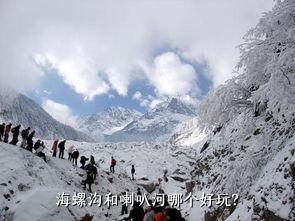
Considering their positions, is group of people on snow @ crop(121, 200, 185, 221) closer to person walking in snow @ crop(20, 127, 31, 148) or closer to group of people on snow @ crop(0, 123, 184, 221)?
group of people on snow @ crop(0, 123, 184, 221)

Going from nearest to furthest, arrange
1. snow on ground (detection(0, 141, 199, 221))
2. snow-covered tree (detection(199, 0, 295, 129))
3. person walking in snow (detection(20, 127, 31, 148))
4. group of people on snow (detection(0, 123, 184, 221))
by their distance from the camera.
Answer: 1. snow-covered tree (detection(199, 0, 295, 129))
2. group of people on snow (detection(0, 123, 184, 221))
3. snow on ground (detection(0, 141, 199, 221))
4. person walking in snow (detection(20, 127, 31, 148))

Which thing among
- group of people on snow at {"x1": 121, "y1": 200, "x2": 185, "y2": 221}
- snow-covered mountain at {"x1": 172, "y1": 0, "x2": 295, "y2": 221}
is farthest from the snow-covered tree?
group of people on snow at {"x1": 121, "y1": 200, "x2": 185, "y2": 221}

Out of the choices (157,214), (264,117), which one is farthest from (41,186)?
(264,117)

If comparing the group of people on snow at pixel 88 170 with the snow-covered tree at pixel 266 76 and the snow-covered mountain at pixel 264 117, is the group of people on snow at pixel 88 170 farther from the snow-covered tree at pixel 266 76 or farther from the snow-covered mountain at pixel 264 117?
the snow-covered tree at pixel 266 76

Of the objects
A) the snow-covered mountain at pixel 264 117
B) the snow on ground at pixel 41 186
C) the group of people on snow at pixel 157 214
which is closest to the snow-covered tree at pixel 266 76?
the snow-covered mountain at pixel 264 117

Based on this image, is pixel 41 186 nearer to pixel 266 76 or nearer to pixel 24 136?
pixel 24 136

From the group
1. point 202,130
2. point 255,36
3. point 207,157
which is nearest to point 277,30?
point 255,36

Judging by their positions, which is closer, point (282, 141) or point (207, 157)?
point (282, 141)

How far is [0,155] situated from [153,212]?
15.9 meters

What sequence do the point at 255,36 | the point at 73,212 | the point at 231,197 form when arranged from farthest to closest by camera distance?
the point at 73,212 < the point at 231,197 < the point at 255,36

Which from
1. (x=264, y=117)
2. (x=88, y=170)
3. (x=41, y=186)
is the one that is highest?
(x=88, y=170)

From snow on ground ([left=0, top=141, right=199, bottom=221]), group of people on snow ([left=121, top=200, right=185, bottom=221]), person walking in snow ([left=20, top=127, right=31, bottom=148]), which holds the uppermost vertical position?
person walking in snow ([left=20, top=127, right=31, bottom=148])

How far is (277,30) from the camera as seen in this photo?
14.8 metres

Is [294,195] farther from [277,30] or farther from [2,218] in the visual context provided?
[2,218]
